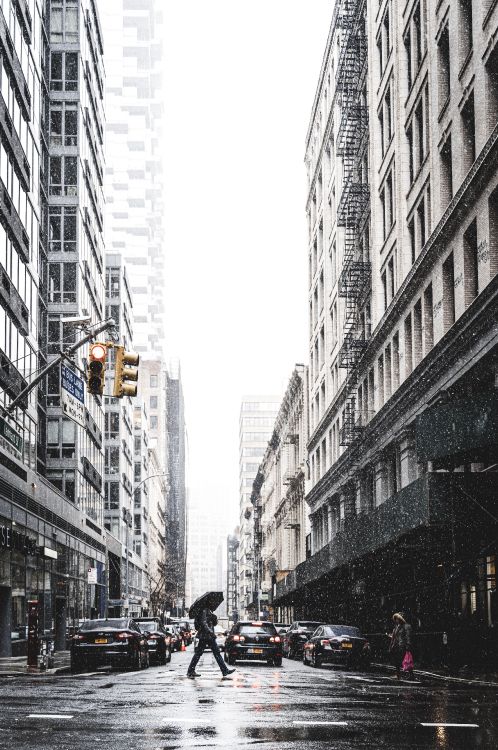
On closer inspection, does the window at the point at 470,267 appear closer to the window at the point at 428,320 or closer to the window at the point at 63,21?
the window at the point at 428,320

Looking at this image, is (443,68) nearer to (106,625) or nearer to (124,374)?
(106,625)

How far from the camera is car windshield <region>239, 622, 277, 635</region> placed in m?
33.7

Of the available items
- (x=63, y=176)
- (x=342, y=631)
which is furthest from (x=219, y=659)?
(x=63, y=176)

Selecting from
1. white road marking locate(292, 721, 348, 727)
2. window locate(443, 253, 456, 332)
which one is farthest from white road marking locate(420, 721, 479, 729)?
window locate(443, 253, 456, 332)

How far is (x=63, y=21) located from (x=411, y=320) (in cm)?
3167

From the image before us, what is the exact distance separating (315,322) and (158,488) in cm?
7905

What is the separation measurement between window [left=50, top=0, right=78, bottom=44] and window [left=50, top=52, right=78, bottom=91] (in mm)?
852

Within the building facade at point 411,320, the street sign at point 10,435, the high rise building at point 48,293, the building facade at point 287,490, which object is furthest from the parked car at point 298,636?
the building facade at point 287,490

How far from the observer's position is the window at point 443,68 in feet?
118

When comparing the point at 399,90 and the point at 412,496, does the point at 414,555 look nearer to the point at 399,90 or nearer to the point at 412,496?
the point at 412,496

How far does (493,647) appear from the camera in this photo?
2852cm

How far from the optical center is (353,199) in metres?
54.2

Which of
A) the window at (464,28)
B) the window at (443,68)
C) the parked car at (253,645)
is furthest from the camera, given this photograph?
the window at (443,68)

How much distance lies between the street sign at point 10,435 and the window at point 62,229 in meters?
19.3
